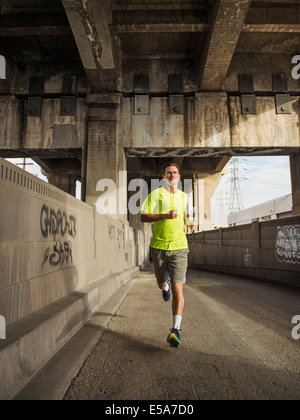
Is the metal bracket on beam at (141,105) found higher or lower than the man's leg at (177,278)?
higher

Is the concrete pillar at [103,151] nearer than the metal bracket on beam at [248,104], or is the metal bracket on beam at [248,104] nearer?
the concrete pillar at [103,151]

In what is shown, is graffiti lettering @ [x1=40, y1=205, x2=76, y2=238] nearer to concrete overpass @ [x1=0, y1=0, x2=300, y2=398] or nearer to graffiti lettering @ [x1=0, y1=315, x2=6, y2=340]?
graffiti lettering @ [x1=0, y1=315, x2=6, y2=340]

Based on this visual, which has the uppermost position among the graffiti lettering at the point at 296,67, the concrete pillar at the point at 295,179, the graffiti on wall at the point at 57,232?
the graffiti lettering at the point at 296,67

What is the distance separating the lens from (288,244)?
9477 mm

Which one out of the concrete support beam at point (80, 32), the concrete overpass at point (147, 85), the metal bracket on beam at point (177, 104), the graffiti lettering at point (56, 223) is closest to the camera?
the graffiti lettering at point (56, 223)

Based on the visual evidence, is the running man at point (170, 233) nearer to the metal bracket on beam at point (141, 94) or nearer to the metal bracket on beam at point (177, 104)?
the metal bracket on beam at point (177, 104)

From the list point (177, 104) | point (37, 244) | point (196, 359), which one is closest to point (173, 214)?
point (196, 359)

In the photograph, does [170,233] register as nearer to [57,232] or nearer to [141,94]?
[57,232]

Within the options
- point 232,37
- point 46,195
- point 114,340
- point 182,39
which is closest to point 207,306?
point 114,340

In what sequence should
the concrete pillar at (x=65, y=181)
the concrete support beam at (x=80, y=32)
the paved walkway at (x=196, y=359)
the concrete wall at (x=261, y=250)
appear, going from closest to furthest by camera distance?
the paved walkway at (x=196, y=359) < the concrete wall at (x=261, y=250) < the concrete support beam at (x=80, y=32) < the concrete pillar at (x=65, y=181)

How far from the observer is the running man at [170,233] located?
376cm

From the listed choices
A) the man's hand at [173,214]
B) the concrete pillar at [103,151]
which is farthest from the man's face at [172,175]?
the concrete pillar at [103,151]

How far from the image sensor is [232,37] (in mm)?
12023

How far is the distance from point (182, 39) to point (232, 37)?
3106mm
